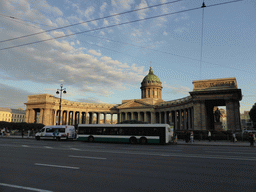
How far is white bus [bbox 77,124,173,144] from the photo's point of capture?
26.2m

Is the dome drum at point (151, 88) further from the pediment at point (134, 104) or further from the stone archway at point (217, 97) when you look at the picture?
the stone archway at point (217, 97)

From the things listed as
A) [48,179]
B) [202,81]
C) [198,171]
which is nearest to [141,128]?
[198,171]

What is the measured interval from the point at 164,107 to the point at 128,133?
171 ft

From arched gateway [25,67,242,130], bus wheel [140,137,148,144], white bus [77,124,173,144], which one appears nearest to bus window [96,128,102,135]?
white bus [77,124,173,144]

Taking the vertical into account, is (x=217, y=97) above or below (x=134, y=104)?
below

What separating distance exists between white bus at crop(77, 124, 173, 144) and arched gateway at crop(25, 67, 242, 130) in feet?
50.4

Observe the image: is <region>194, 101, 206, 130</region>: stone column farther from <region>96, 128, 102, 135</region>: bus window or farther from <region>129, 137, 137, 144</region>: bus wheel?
<region>96, 128, 102, 135</region>: bus window

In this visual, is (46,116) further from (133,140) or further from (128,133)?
(133,140)

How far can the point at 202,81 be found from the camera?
47.0 metres

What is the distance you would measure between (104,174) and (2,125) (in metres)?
67.3

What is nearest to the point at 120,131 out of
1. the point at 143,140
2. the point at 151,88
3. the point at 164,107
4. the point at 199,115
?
the point at 143,140

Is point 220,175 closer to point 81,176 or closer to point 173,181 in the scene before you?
point 173,181

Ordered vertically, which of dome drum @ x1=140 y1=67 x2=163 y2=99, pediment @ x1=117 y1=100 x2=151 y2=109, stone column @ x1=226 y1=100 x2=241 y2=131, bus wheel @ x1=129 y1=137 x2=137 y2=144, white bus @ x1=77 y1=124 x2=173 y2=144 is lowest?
bus wheel @ x1=129 y1=137 x2=137 y2=144

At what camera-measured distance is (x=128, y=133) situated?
27.7 meters
